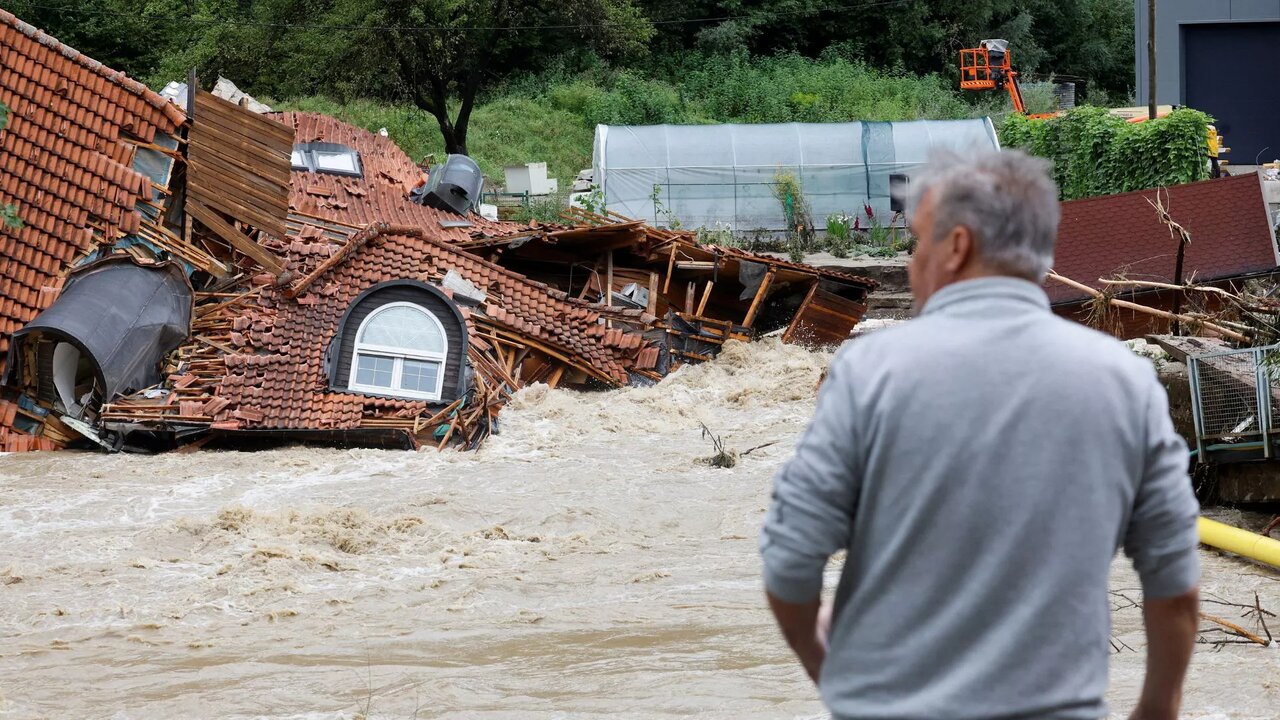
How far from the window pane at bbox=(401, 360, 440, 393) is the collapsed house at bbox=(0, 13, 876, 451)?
0.09 feet

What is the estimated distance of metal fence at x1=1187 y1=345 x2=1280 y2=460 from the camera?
11.1m

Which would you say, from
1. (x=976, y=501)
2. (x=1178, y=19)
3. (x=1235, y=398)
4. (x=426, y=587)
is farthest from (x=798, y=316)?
(x=1178, y=19)

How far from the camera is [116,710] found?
739 cm

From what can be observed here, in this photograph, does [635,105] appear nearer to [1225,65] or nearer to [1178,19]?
[1178,19]

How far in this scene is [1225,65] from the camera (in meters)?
41.3

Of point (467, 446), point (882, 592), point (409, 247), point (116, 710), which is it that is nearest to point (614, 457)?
point (467, 446)

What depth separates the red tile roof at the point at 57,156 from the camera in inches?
671

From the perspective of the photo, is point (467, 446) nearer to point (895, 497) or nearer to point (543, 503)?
point (543, 503)

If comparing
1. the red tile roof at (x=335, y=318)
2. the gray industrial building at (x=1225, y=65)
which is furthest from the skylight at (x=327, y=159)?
the gray industrial building at (x=1225, y=65)

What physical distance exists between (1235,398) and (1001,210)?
10203 millimetres

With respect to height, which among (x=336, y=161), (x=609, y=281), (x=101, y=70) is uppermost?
(x=101, y=70)

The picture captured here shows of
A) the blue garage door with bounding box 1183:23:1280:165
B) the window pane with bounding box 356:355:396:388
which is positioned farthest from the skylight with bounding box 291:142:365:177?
the blue garage door with bounding box 1183:23:1280:165

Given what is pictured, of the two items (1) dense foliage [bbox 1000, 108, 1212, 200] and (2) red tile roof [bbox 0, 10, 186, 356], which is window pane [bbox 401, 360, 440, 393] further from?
(1) dense foliage [bbox 1000, 108, 1212, 200]

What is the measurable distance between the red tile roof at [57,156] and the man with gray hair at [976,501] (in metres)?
16.4
